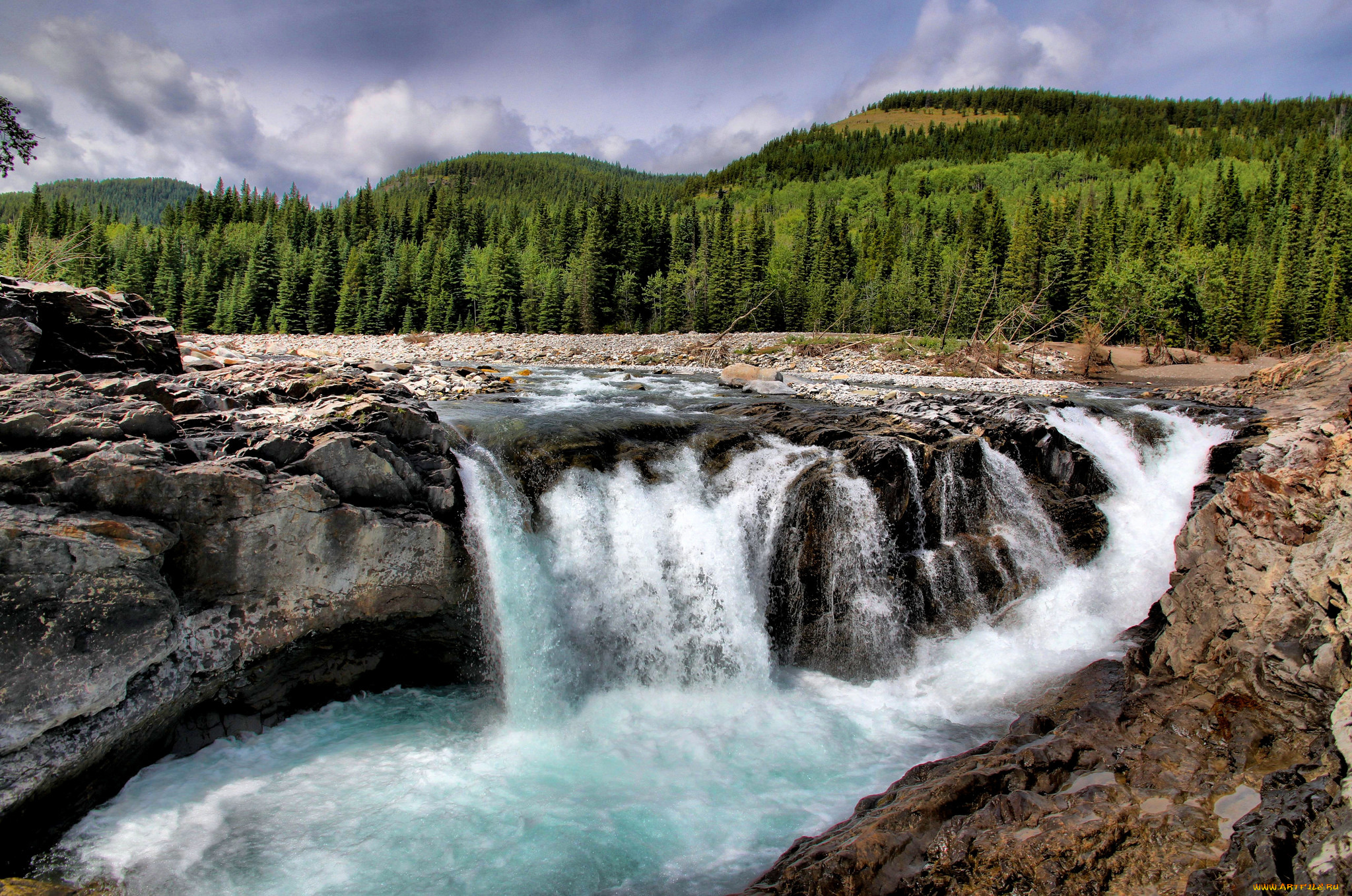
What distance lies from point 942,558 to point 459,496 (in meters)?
8.60

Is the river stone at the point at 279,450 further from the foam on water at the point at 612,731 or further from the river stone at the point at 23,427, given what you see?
the foam on water at the point at 612,731

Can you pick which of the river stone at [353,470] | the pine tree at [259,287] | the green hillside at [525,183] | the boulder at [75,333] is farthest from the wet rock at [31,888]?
the green hillside at [525,183]

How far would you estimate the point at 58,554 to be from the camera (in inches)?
241

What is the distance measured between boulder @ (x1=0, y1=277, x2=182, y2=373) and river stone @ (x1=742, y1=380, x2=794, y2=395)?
1656cm

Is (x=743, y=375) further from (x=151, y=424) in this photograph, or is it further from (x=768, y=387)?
(x=151, y=424)

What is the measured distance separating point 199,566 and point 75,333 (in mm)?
4678

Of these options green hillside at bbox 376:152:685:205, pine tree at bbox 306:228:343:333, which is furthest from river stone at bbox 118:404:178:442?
green hillside at bbox 376:152:685:205

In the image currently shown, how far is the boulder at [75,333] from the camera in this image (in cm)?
823

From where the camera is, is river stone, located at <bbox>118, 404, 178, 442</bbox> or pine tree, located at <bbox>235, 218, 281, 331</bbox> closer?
river stone, located at <bbox>118, 404, 178, 442</bbox>

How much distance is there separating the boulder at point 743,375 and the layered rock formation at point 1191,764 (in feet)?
55.4

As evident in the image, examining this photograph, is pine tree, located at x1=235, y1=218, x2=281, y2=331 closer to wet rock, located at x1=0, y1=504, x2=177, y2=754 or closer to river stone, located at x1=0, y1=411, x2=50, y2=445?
river stone, located at x1=0, y1=411, x2=50, y2=445

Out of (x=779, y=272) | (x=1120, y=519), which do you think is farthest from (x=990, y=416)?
(x=779, y=272)

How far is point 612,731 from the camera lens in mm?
8664

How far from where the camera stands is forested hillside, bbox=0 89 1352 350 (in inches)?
2239
